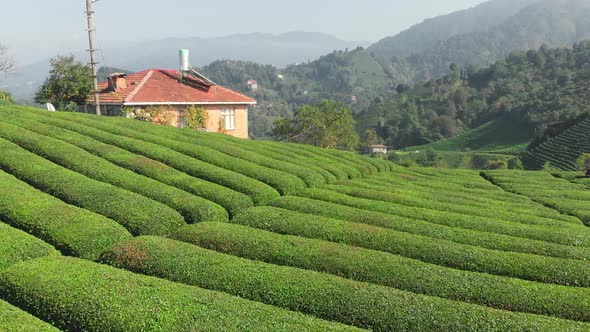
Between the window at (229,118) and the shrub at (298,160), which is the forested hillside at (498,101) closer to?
the window at (229,118)

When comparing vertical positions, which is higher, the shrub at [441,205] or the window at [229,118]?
the window at [229,118]

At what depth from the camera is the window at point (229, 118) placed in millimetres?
45975

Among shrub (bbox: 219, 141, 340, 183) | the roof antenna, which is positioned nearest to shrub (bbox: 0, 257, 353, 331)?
shrub (bbox: 219, 141, 340, 183)

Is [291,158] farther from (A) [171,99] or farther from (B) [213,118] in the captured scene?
(B) [213,118]

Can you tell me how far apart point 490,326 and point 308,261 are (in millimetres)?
5605

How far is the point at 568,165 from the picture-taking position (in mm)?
77625

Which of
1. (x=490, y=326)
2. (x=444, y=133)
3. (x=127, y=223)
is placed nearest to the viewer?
(x=490, y=326)

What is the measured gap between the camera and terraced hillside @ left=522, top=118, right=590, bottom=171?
80750 mm

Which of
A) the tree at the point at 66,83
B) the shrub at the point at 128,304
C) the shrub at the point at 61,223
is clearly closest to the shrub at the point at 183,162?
the shrub at the point at 61,223

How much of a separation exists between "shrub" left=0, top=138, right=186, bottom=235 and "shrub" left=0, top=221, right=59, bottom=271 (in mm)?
2988

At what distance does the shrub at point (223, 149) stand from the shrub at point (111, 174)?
6.09m

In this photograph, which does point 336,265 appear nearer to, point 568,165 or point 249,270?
point 249,270

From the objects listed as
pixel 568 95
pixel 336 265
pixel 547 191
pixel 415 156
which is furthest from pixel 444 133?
pixel 336 265

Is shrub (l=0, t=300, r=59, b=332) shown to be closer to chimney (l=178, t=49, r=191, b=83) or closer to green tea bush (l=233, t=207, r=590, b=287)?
green tea bush (l=233, t=207, r=590, b=287)
